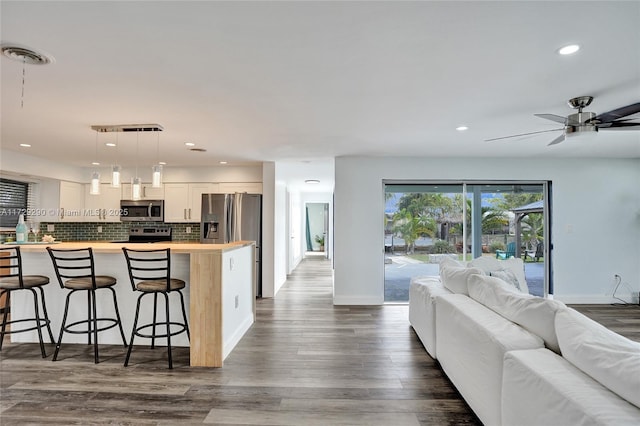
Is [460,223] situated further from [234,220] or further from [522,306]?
[234,220]

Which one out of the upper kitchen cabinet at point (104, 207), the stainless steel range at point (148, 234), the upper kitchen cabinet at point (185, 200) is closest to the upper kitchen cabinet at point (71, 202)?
the upper kitchen cabinet at point (104, 207)

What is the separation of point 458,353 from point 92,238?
6.68 m

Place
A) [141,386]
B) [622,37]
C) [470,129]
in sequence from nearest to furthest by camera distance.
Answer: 1. [622,37]
2. [141,386]
3. [470,129]

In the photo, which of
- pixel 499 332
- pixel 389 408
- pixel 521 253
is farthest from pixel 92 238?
pixel 521 253

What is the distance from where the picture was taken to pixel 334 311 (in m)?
4.86

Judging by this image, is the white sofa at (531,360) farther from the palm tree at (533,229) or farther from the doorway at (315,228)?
the doorway at (315,228)

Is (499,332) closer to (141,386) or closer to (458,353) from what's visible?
(458,353)

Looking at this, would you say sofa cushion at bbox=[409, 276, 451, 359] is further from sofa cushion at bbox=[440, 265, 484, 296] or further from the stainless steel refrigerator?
the stainless steel refrigerator

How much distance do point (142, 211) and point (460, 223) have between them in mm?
5585

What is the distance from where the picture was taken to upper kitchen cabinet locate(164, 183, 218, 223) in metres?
6.20

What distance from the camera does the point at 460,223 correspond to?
551 centimetres

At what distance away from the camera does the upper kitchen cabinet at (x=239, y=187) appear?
6.16m

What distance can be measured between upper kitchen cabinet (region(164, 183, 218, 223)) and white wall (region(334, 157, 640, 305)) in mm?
2575

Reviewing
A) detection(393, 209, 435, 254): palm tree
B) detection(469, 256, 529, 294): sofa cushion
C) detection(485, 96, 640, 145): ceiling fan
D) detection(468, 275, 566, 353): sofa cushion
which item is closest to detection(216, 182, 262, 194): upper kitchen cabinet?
detection(393, 209, 435, 254): palm tree
